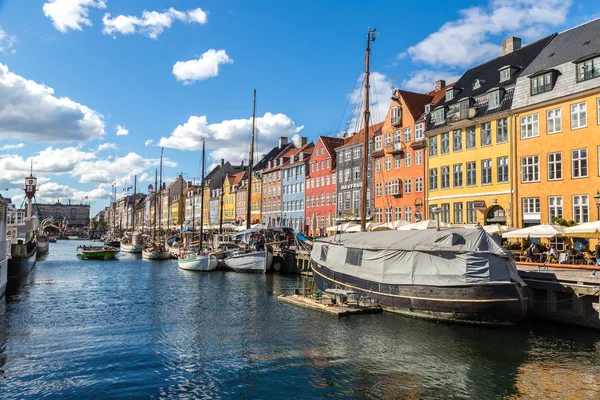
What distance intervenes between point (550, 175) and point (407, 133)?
18.4 metres

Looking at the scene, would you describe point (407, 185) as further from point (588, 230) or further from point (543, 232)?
point (588, 230)

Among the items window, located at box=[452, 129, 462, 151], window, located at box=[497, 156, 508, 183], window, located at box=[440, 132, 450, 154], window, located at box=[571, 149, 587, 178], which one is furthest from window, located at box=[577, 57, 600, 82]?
window, located at box=[440, 132, 450, 154]

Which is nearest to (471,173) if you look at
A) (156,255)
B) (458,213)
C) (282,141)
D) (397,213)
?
(458,213)

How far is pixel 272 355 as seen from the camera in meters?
18.8

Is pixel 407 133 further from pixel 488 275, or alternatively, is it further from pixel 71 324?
pixel 71 324

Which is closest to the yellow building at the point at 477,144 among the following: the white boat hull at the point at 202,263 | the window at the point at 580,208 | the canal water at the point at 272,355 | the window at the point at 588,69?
the window at the point at 580,208

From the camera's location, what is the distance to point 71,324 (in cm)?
2488

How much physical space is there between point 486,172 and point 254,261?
77.5ft

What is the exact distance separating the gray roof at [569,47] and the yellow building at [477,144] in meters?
1.91

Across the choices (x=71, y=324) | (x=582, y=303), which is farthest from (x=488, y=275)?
Answer: (x=71, y=324)

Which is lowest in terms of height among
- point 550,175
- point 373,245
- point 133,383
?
point 133,383

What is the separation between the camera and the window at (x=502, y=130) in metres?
39.8

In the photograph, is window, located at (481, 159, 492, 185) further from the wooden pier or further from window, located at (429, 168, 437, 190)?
the wooden pier

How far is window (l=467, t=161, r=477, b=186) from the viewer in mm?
42500
